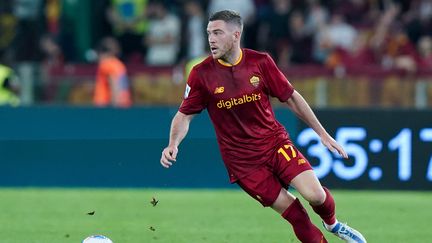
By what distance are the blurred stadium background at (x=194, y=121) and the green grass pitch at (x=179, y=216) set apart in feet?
0.09

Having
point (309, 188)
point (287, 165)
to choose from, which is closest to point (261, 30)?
point (287, 165)

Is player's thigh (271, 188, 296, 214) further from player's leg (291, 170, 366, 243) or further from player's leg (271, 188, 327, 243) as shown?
player's leg (291, 170, 366, 243)

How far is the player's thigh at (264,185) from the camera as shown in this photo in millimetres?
9406

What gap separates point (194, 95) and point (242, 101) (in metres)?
0.40

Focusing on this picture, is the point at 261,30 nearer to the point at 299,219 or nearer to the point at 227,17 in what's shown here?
the point at 227,17

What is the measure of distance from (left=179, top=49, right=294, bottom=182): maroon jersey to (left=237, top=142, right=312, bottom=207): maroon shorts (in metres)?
0.05

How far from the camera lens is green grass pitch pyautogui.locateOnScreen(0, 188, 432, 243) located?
11352 millimetres

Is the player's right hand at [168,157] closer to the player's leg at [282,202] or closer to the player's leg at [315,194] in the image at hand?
the player's leg at [282,202]

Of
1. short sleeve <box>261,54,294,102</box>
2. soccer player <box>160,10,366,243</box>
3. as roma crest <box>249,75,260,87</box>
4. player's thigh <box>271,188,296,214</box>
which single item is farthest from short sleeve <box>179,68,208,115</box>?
player's thigh <box>271,188,296,214</box>

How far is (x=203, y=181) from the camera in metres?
16.3

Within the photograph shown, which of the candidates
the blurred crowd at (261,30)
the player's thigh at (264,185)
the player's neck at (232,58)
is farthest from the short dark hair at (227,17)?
the blurred crowd at (261,30)

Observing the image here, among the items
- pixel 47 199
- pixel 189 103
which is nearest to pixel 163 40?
pixel 47 199

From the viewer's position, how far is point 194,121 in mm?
16328

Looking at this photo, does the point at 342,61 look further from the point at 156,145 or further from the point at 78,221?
the point at 78,221
